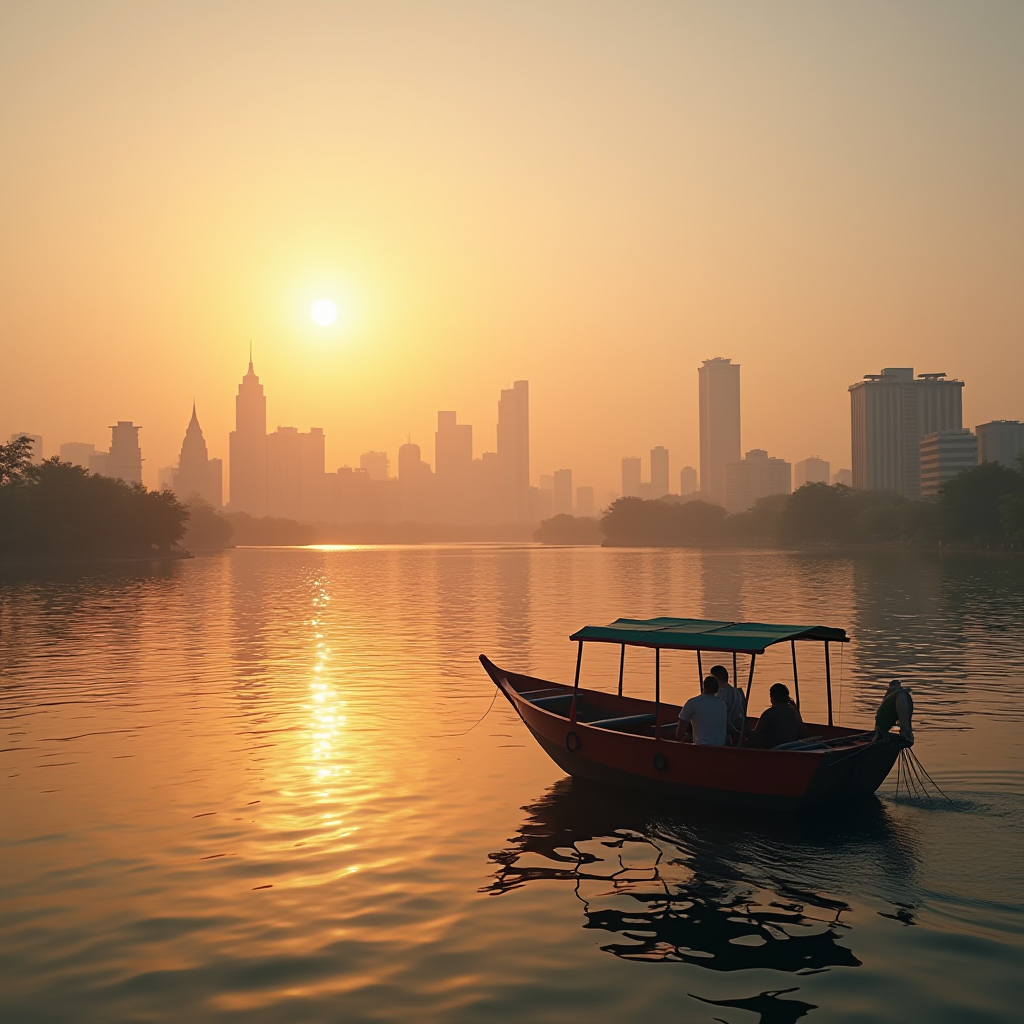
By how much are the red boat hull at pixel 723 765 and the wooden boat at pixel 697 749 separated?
2 centimetres

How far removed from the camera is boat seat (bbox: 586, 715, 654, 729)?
2020cm

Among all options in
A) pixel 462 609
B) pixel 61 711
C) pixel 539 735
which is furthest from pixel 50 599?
pixel 539 735

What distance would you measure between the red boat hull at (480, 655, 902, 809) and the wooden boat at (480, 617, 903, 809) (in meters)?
0.02

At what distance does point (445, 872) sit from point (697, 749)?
4843 mm

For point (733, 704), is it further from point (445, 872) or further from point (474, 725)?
point (474, 725)

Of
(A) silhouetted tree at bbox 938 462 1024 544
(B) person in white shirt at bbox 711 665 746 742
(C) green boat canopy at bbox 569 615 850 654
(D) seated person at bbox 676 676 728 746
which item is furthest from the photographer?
(A) silhouetted tree at bbox 938 462 1024 544

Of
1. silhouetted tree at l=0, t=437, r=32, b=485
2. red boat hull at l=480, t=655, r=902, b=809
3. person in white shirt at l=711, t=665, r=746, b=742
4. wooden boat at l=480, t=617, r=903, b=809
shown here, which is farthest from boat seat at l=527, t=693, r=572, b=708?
silhouetted tree at l=0, t=437, r=32, b=485

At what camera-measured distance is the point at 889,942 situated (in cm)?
1195

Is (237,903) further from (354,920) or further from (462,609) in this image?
(462,609)

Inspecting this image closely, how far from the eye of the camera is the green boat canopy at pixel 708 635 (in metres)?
18.5

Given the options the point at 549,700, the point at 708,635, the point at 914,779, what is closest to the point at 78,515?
the point at 549,700

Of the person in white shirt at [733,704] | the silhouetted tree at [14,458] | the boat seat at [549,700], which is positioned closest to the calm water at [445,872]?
the boat seat at [549,700]

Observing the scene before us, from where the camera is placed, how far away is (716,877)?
14.3m

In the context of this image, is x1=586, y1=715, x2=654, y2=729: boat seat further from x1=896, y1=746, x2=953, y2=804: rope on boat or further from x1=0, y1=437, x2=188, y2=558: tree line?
x1=0, y1=437, x2=188, y2=558: tree line
